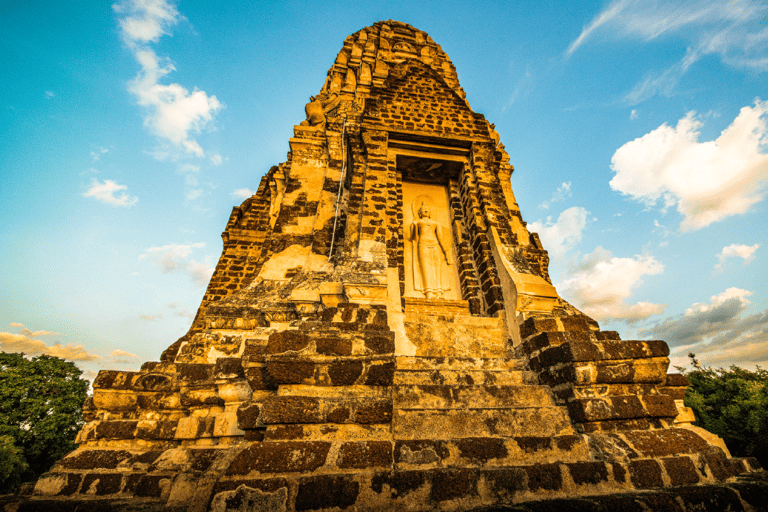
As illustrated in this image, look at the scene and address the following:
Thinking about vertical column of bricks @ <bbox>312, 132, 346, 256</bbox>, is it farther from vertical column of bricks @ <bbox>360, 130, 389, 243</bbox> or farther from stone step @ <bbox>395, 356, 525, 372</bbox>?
stone step @ <bbox>395, 356, 525, 372</bbox>

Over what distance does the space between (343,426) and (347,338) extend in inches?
29.8

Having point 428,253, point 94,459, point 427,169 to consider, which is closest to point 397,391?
point 428,253

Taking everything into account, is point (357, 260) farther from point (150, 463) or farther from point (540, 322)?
point (150, 463)

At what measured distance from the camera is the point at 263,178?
13289 mm

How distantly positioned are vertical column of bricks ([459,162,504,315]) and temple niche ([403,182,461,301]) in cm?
53

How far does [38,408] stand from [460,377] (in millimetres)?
19287

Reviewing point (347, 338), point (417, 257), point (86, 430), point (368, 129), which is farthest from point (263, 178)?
point (347, 338)

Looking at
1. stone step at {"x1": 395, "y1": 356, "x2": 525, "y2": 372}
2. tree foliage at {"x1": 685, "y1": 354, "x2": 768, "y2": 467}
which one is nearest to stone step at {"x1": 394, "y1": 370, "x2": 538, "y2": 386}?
stone step at {"x1": 395, "y1": 356, "x2": 525, "y2": 372}

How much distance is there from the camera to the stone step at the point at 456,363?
3.48 m

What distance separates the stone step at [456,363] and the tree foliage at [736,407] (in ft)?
49.9

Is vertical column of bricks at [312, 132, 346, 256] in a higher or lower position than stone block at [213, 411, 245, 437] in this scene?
higher

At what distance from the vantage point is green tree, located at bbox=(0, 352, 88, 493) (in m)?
12.1

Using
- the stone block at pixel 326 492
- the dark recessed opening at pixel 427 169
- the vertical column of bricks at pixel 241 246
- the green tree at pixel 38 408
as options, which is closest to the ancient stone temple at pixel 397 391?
the stone block at pixel 326 492

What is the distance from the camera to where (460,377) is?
3309mm
